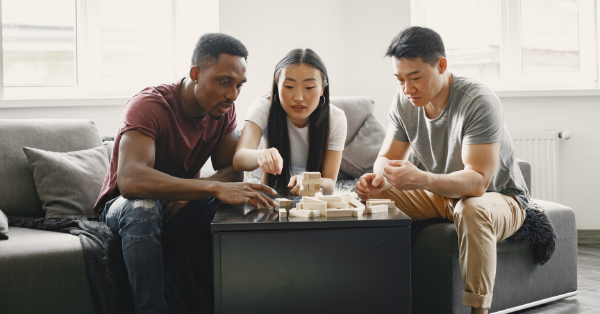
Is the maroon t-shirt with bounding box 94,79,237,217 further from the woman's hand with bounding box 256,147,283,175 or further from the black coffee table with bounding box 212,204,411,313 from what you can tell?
the black coffee table with bounding box 212,204,411,313

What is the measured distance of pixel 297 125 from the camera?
2174 millimetres

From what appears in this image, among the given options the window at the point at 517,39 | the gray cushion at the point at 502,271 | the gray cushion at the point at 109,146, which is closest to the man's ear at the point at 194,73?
the gray cushion at the point at 109,146

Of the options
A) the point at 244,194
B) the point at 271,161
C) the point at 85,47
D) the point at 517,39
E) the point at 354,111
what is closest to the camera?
the point at 244,194

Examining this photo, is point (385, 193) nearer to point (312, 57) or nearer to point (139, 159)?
point (312, 57)

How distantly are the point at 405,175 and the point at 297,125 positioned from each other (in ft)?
2.26

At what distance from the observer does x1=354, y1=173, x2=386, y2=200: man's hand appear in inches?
71.9

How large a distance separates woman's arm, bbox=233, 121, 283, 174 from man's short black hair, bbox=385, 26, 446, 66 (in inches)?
23.5

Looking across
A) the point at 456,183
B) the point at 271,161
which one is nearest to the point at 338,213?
the point at 271,161

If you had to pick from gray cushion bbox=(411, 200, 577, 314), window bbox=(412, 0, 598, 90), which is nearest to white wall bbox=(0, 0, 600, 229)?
window bbox=(412, 0, 598, 90)

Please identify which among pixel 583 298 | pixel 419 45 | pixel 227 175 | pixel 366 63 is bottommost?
pixel 583 298

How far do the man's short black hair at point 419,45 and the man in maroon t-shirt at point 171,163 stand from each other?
0.59 m

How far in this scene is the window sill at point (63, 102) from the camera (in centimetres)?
293

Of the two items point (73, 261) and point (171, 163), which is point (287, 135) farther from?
point (73, 261)

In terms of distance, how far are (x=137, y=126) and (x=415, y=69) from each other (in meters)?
1.00
